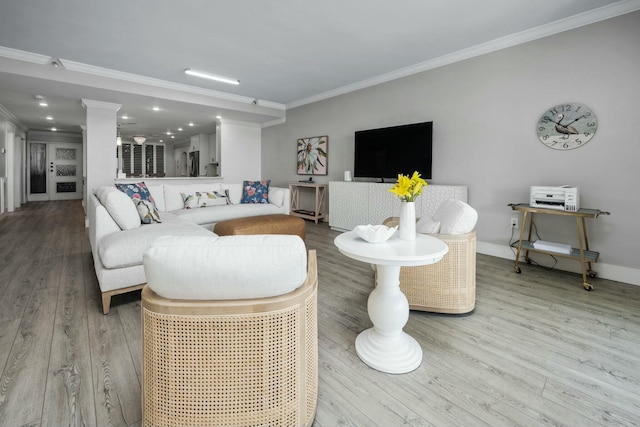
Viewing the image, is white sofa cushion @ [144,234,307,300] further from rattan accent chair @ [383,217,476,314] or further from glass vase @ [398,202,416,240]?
rattan accent chair @ [383,217,476,314]

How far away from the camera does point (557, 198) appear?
3.02 metres

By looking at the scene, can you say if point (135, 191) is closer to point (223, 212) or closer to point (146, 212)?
point (146, 212)

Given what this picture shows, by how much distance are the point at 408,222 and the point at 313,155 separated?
15.3 feet

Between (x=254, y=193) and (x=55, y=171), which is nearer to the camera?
(x=254, y=193)

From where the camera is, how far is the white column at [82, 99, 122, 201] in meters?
5.55

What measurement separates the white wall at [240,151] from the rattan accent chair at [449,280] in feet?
20.3

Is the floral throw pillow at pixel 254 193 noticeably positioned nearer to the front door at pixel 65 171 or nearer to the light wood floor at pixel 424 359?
the light wood floor at pixel 424 359

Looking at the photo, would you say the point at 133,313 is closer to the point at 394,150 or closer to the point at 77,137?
the point at 394,150

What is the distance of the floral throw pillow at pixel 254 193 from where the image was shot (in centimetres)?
512

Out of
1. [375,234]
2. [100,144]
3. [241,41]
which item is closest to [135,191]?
[241,41]

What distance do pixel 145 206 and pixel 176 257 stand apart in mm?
2641

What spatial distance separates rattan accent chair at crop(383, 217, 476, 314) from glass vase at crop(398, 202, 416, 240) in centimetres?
41

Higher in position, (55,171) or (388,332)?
(55,171)

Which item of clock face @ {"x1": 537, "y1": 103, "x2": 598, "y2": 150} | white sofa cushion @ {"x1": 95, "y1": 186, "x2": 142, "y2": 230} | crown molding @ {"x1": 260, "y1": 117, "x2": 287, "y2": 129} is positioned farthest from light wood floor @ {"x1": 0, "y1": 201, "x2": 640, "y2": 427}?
crown molding @ {"x1": 260, "y1": 117, "x2": 287, "y2": 129}
